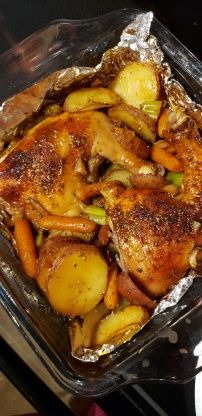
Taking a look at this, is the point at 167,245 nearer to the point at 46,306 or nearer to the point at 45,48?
the point at 46,306

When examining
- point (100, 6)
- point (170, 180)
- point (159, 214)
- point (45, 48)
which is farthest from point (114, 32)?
point (159, 214)

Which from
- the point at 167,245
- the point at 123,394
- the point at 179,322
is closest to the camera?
the point at 167,245

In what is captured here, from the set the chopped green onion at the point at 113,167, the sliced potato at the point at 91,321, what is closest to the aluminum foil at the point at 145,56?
the chopped green onion at the point at 113,167

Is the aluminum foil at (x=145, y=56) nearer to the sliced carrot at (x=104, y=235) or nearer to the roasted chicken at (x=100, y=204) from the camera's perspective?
the roasted chicken at (x=100, y=204)

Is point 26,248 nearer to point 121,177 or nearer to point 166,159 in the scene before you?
point 121,177

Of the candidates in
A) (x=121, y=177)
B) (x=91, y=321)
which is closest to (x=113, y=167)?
(x=121, y=177)

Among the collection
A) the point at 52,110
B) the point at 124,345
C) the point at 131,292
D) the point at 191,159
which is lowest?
the point at 124,345
